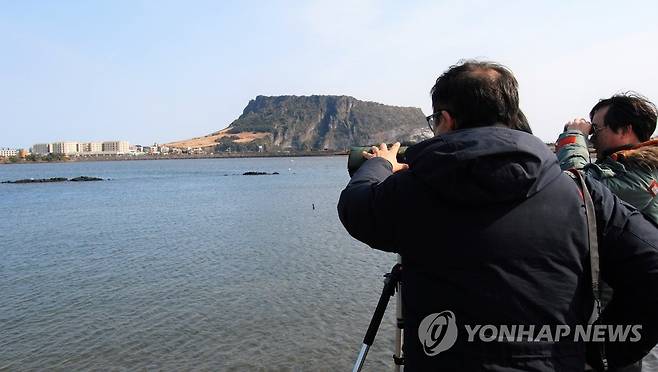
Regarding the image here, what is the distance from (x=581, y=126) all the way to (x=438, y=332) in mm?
1614

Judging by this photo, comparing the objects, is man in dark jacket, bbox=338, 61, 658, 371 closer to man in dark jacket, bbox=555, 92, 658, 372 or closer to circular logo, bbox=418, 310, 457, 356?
circular logo, bbox=418, 310, 457, 356

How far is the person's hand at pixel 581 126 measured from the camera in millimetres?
2745

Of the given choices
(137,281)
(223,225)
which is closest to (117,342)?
(137,281)

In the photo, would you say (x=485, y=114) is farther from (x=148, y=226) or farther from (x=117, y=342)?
(x=148, y=226)

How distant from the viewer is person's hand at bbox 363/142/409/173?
2.09 meters

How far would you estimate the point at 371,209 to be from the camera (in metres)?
1.75

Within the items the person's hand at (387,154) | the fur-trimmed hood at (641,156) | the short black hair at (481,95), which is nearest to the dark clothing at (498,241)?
the short black hair at (481,95)

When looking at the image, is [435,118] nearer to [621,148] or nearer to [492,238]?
[492,238]

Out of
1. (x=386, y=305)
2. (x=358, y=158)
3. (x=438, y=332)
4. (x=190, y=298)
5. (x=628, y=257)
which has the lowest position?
(x=190, y=298)

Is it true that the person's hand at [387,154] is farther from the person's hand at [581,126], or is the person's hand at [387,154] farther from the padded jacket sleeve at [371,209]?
the person's hand at [581,126]

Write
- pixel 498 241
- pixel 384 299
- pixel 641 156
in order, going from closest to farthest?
1. pixel 498 241
2. pixel 641 156
3. pixel 384 299

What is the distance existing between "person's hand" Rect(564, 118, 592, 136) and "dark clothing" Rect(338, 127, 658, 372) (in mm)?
1054
